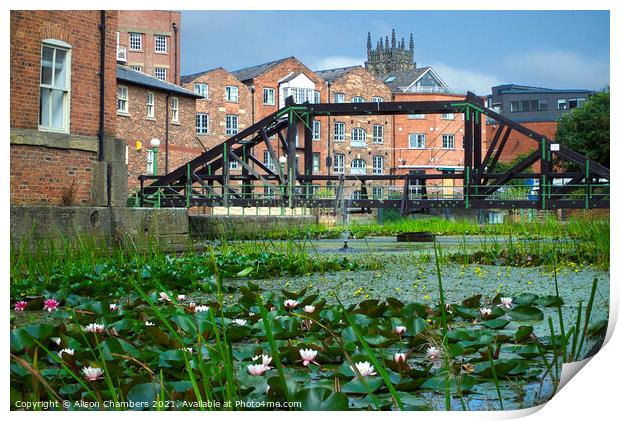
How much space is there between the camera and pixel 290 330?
1.80m

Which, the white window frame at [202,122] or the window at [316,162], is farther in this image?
the window at [316,162]

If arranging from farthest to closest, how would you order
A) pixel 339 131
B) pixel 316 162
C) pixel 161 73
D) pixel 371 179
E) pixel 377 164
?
pixel 377 164, pixel 339 131, pixel 316 162, pixel 161 73, pixel 371 179

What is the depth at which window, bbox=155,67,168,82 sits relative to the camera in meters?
17.5

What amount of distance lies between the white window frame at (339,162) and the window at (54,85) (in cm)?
2232

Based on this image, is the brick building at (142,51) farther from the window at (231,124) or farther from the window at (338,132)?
the window at (338,132)

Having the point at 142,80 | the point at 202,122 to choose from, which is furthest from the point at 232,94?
the point at 142,80

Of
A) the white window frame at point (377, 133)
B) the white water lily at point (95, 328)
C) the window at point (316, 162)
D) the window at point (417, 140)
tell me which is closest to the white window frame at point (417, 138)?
the window at point (417, 140)

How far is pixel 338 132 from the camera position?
26531 mm

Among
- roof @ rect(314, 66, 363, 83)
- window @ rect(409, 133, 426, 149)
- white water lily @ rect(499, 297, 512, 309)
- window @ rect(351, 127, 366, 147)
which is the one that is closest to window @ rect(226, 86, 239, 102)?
roof @ rect(314, 66, 363, 83)

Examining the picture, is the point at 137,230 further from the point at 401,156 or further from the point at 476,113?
the point at 401,156

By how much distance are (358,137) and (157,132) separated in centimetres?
1216

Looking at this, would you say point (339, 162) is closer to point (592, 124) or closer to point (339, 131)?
point (339, 131)

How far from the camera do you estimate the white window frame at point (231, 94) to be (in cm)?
2464

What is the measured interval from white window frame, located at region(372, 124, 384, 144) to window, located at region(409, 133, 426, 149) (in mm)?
1069
